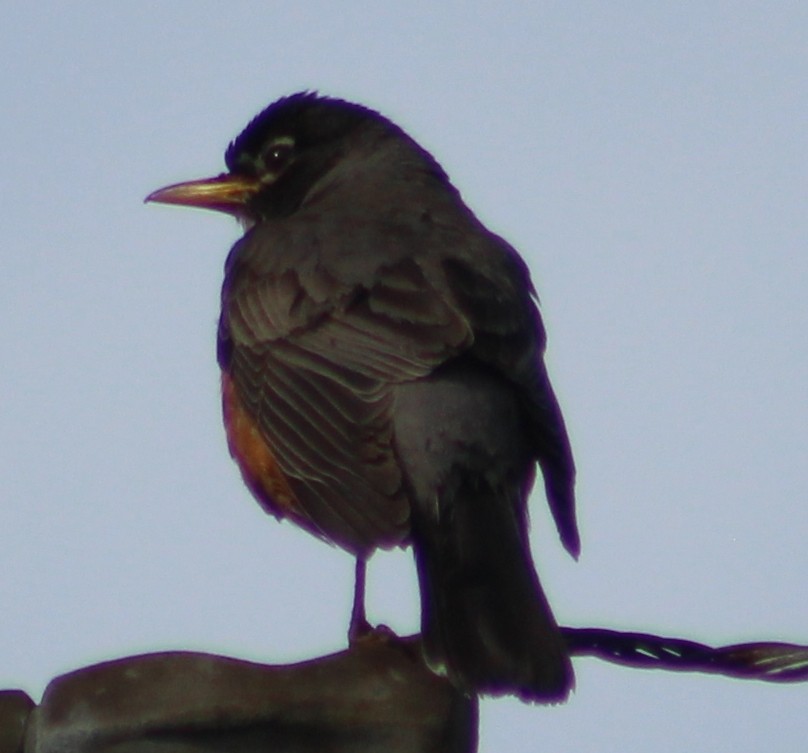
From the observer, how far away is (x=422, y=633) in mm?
4512

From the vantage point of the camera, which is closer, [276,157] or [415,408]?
[415,408]

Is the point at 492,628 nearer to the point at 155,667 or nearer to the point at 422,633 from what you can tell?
the point at 422,633

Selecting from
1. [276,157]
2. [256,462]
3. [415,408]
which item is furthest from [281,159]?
[415,408]

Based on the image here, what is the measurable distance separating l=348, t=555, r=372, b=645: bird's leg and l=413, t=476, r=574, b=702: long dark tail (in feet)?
2.16

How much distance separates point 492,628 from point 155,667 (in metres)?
1.51

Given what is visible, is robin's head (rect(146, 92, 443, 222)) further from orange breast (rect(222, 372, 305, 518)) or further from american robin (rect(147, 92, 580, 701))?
orange breast (rect(222, 372, 305, 518))

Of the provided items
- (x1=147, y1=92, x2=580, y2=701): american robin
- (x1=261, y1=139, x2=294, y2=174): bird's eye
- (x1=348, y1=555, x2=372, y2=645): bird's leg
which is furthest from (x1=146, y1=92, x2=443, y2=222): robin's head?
(x1=348, y1=555, x2=372, y2=645): bird's leg

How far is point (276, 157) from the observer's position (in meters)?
7.24

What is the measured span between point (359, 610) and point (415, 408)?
0.87 meters

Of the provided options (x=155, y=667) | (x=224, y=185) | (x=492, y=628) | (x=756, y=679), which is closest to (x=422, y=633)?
(x=492, y=628)

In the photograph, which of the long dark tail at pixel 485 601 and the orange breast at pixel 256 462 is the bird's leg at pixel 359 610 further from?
the long dark tail at pixel 485 601

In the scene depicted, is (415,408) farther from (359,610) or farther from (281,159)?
(281,159)

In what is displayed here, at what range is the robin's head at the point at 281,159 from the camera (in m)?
7.19

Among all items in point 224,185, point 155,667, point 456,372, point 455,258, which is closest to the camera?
point 155,667
